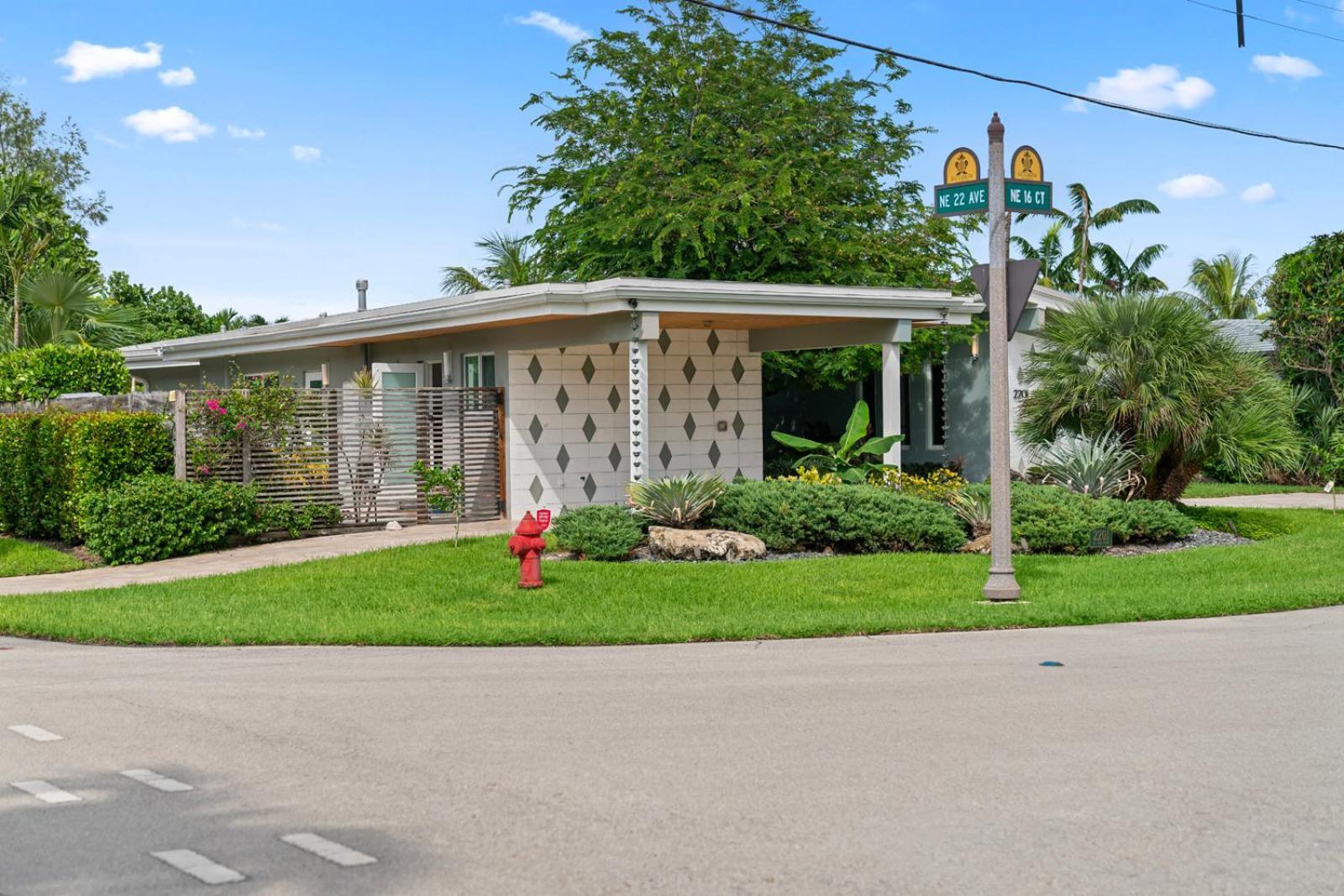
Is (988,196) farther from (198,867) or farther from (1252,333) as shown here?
(1252,333)

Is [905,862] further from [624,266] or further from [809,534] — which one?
[624,266]

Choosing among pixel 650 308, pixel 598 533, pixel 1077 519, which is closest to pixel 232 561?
pixel 598 533

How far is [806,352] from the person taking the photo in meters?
27.5

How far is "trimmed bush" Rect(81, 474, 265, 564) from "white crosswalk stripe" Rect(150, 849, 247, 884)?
12359 millimetres

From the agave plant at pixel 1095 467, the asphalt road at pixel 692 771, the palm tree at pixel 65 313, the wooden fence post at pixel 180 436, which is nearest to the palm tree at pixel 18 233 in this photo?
the palm tree at pixel 65 313

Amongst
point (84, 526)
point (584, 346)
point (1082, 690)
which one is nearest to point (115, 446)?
point (84, 526)

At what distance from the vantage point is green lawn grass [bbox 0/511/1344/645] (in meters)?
11.7

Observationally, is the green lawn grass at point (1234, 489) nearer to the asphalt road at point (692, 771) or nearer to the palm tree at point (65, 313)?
the asphalt road at point (692, 771)

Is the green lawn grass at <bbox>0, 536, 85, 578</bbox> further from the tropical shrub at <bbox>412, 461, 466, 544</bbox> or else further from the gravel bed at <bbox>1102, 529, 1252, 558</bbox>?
the gravel bed at <bbox>1102, 529, 1252, 558</bbox>

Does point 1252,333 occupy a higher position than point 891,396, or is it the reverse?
point 1252,333

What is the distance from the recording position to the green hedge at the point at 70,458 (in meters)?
17.9

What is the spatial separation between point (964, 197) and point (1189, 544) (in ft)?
22.5

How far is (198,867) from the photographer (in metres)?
5.42

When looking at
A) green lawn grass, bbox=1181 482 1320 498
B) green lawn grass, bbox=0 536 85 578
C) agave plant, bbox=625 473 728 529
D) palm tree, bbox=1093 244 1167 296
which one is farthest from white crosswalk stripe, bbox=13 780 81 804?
palm tree, bbox=1093 244 1167 296
